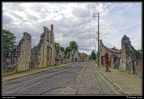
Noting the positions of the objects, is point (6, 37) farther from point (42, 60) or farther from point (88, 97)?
point (88, 97)

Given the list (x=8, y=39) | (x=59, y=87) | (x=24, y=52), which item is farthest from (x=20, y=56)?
(x=8, y=39)

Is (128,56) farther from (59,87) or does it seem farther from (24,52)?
(59,87)

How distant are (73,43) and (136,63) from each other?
281ft

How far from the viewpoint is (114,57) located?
1427 inches

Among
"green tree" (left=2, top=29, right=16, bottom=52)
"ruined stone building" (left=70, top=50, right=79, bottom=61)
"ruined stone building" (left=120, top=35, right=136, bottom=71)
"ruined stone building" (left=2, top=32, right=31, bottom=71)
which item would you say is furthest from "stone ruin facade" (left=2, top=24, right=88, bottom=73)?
"ruined stone building" (left=70, top=50, right=79, bottom=61)

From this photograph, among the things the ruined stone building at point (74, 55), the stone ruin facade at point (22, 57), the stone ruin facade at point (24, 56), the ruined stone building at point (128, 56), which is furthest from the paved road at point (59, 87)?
the ruined stone building at point (74, 55)

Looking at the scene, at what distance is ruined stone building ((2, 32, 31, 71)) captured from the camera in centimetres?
2213

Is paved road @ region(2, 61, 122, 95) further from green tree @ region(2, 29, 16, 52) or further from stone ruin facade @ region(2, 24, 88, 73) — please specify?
green tree @ region(2, 29, 16, 52)

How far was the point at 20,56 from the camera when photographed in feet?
82.7

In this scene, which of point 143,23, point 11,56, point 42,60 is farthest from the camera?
point 42,60

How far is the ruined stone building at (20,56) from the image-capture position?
2213cm

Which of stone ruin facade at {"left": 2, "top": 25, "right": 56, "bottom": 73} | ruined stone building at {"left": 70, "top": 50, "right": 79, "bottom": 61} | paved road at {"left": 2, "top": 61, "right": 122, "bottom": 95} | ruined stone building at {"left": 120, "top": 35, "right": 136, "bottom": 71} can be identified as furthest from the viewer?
ruined stone building at {"left": 70, "top": 50, "right": 79, "bottom": 61}

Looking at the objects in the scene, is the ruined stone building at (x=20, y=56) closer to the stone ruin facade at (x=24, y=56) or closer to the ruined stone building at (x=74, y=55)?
the stone ruin facade at (x=24, y=56)

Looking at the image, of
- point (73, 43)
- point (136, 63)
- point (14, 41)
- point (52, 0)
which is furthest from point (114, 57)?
point (73, 43)
